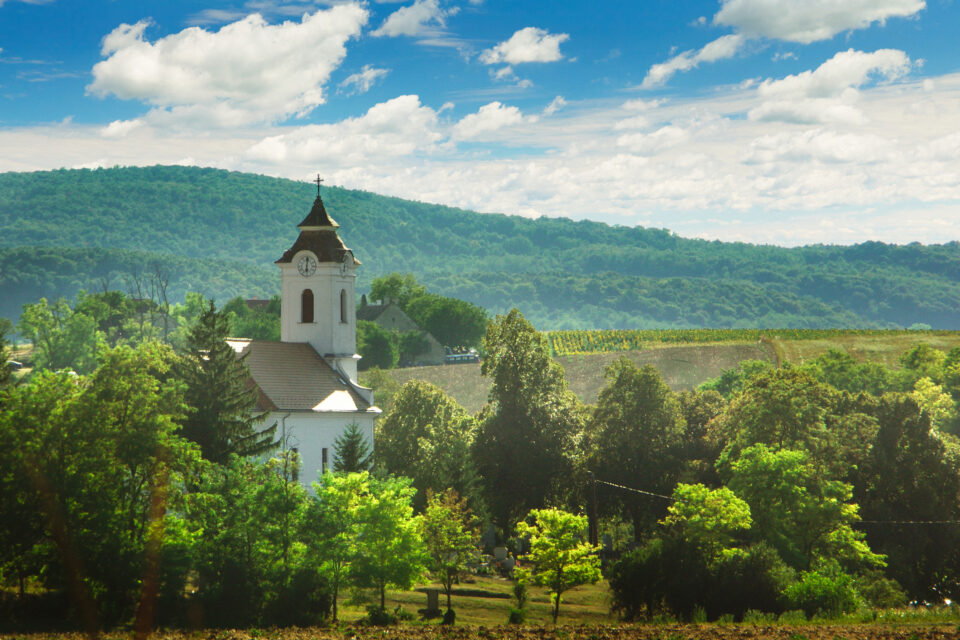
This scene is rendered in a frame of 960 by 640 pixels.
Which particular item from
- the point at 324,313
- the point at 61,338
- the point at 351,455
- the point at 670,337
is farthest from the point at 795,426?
the point at 61,338

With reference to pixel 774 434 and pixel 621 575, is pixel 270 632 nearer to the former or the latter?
pixel 621 575

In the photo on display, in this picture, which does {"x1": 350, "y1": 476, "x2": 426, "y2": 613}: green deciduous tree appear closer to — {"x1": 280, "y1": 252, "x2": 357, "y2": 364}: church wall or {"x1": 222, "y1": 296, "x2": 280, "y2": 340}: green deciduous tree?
{"x1": 280, "y1": 252, "x2": 357, "y2": 364}: church wall

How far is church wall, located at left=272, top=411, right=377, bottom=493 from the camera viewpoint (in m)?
→ 48.7

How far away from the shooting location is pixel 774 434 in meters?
53.3

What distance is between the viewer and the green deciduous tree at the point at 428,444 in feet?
166

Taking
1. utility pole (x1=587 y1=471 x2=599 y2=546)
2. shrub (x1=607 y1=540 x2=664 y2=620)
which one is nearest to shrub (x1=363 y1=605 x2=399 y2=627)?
shrub (x1=607 y1=540 x2=664 y2=620)

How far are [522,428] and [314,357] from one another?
38.2 feet

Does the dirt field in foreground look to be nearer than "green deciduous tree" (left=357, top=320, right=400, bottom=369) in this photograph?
Yes

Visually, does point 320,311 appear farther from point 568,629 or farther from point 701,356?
point 701,356

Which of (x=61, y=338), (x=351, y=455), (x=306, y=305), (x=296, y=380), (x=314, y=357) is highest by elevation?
(x=306, y=305)

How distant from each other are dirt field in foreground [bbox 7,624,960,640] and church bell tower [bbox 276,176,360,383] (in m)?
23.1

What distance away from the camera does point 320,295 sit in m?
54.6

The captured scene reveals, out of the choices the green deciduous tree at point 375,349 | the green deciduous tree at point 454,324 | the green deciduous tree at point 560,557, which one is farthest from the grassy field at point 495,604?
the green deciduous tree at point 454,324

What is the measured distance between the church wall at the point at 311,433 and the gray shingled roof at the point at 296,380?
350mm
